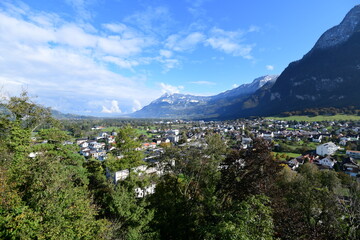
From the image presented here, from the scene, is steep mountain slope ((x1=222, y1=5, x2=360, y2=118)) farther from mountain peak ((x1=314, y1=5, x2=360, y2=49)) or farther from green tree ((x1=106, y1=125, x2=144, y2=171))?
green tree ((x1=106, y1=125, x2=144, y2=171))

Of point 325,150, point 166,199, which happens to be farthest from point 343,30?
point 166,199

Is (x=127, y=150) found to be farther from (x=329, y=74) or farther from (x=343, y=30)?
(x=343, y=30)

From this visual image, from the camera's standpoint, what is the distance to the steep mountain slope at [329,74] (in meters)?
132

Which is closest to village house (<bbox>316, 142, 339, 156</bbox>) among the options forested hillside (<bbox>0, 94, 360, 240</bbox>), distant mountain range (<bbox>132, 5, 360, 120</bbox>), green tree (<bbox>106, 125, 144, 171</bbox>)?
forested hillside (<bbox>0, 94, 360, 240</bbox>)

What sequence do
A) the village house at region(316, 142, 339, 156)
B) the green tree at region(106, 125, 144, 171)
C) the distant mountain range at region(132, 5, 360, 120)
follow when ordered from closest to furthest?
the green tree at region(106, 125, 144, 171), the village house at region(316, 142, 339, 156), the distant mountain range at region(132, 5, 360, 120)

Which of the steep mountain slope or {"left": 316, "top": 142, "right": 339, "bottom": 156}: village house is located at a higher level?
the steep mountain slope

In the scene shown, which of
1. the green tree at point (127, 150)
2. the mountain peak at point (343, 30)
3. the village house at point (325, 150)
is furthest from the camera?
the mountain peak at point (343, 30)

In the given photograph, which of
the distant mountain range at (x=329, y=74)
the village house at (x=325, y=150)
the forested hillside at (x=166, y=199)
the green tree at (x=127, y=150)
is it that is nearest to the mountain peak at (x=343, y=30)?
the distant mountain range at (x=329, y=74)

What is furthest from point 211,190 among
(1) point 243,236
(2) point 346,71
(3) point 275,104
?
(3) point 275,104

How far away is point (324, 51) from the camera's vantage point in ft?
544

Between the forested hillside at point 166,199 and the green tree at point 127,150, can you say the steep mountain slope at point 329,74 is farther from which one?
the green tree at point 127,150

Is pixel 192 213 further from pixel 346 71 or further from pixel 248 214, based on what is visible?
pixel 346 71

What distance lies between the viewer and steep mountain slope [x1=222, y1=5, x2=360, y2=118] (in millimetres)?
131750

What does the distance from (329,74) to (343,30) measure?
1996 inches
